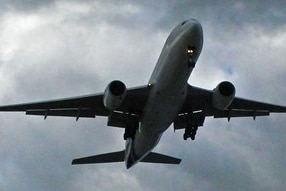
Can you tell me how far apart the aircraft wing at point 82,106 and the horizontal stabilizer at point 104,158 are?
11.6 ft

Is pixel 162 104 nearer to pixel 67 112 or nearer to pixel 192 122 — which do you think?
pixel 192 122

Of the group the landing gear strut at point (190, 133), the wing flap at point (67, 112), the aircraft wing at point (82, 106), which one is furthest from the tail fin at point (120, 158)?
the landing gear strut at point (190, 133)

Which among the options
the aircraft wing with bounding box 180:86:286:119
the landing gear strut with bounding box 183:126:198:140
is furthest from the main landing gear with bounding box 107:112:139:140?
the landing gear strut with bounding box 183:126:198:140

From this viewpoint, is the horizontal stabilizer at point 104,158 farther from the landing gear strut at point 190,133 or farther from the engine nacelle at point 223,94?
the engine nacelle at point 223,94

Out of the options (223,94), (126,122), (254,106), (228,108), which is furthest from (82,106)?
(254,106)

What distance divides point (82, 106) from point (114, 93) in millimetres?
4112

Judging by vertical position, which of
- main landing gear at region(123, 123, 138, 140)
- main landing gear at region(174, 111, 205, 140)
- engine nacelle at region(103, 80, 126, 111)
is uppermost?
engine nacelle at region(103, 80, 126, 111)

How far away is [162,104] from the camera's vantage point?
27141 mm

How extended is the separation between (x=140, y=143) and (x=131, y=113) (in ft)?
5.41

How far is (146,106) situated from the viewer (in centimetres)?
2831

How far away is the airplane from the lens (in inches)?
1010

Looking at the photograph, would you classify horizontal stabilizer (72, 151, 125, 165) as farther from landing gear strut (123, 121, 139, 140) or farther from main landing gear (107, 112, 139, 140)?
landing gear strut (123, 121, 139, 140)

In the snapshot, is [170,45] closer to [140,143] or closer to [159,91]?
[159,91]

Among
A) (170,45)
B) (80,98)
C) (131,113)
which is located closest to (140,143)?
(131,113)
